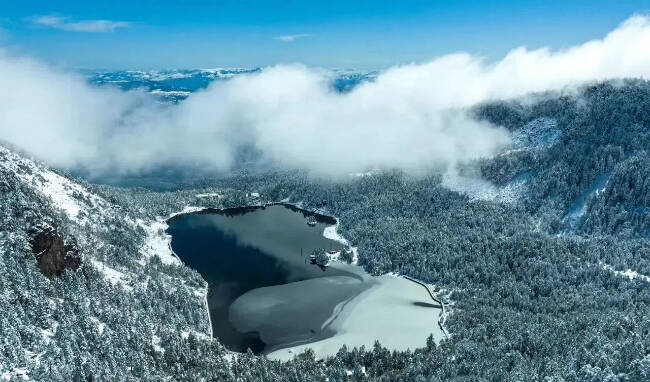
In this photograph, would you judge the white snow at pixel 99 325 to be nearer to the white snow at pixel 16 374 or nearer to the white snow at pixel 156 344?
the white snow at pixel 156 344

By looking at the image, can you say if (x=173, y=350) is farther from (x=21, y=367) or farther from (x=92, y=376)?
(x=21, y=367)

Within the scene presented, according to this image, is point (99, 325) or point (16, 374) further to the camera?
point (99, 325)

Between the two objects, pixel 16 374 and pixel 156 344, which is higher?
pixel 16 374

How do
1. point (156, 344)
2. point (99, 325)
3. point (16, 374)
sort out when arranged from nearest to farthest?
point (16, 374) → point (99, 325) → point (156, 344)

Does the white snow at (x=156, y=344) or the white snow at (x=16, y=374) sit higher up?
the white snow at (x=16, y=374)

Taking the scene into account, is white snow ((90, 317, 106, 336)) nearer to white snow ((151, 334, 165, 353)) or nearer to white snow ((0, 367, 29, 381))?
white snow ((151, 334, 165, 353))

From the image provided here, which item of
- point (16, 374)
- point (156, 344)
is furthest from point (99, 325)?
point (16, 374)

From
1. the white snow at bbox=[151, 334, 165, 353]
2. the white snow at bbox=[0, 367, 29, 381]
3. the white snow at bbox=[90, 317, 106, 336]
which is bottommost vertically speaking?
the white snow at bbox=[151, 334, 165, 353]

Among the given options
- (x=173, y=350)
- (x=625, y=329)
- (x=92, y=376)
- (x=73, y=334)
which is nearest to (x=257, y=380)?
(x=173, y=350)

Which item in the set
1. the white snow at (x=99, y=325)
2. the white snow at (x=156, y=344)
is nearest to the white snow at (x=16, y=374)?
the white snow at (x=99, y=325)

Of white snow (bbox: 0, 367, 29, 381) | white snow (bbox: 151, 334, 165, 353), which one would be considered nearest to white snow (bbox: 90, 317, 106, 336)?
white snow (bbox: 151, 334, 165, 353)

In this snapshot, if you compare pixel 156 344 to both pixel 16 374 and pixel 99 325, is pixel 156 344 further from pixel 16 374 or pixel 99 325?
pixel 16 374
